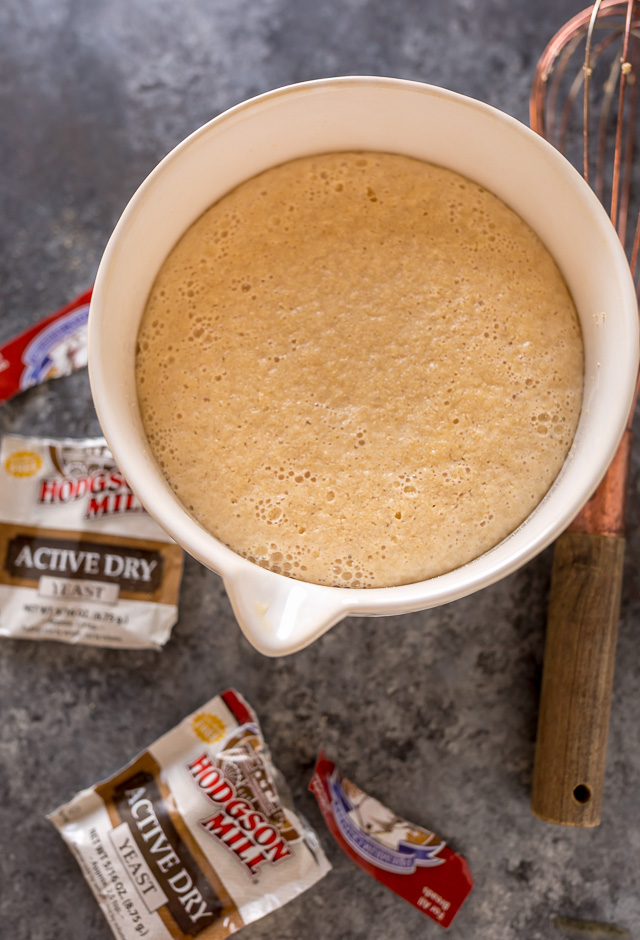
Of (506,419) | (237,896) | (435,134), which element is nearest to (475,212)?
(435,134)

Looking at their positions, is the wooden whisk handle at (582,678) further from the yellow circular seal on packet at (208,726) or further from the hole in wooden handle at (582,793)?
the yellow circular seal on packet at (208,726)

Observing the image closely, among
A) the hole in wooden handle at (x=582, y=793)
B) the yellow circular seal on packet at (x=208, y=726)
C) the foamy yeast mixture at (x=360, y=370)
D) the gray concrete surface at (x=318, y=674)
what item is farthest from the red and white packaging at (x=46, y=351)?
the hole in wooden handle at (x=582, y=793)

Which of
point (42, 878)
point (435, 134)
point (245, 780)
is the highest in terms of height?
point (435, 134)

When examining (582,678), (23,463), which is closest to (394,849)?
(582,678)

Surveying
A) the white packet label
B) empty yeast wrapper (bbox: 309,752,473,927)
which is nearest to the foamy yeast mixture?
the white packet label

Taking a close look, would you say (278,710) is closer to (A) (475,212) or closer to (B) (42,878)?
(B) (42,878)

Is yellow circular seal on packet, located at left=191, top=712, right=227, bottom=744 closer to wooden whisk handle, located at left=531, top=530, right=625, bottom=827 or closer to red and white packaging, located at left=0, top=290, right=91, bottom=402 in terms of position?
wooden whisk handle, located at left=531, top=530, right=625, bottom=827

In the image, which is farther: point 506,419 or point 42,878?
point 42,878
